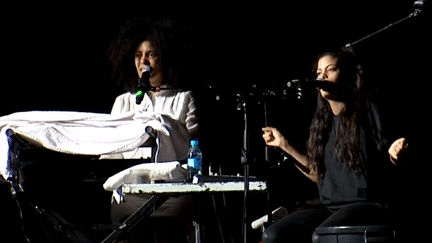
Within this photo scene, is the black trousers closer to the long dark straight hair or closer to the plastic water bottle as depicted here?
the long dark straight hair

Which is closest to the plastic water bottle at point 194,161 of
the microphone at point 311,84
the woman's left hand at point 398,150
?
the microphone at point 311,84

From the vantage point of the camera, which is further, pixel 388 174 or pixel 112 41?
pixel 112 41

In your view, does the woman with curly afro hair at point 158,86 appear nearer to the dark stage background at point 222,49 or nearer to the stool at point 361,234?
the dark stage background at point 222,49

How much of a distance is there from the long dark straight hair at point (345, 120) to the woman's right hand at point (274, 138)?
22 centimetres

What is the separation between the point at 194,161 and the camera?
2.90 m

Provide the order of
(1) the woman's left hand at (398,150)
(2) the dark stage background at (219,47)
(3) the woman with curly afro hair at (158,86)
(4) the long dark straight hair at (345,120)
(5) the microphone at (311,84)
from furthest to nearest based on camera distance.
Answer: (2) the dark stage background at (219,47), (3) the woman with curly afro hair at (158,86), (4) the long dark straight hair at (345,120), (1) the woman's left hand at (398,150), (5) the microphone at (311,84)

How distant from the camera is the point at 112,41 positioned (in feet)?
12.5

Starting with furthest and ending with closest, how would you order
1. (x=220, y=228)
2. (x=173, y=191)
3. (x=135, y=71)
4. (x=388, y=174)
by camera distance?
1. (x=135, y=71)
2. (x=220, y=228)
3. (x=388, y=174)
4. (x=173, y=191)

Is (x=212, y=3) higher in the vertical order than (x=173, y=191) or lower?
higher

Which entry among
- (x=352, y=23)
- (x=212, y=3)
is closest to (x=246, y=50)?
(x=212, y=3)

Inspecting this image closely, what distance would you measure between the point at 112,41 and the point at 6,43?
667 mm

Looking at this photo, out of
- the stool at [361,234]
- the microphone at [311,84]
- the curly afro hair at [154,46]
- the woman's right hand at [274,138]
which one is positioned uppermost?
the curly afro hair at [154,46]

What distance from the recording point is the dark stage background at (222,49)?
3.54 metres

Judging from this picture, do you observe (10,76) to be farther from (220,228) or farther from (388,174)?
(388,174)
